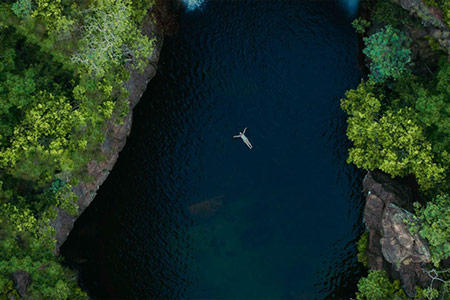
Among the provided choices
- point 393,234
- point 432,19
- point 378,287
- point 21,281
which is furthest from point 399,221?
point 21,281

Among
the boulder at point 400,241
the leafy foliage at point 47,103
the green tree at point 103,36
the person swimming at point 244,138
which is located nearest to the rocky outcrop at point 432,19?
the boulder at point 400,241

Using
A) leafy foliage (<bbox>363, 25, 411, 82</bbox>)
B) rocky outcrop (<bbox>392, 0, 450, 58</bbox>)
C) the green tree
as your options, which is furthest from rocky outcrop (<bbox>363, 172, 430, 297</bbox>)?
the green tree

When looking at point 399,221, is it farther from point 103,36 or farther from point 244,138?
point 103,36

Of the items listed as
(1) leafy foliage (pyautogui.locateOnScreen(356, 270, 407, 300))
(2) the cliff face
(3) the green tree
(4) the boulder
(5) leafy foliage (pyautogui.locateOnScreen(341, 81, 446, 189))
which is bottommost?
(1) leafy foliage (pyautogui.locateOnScreen(356, 270, 407, 300))

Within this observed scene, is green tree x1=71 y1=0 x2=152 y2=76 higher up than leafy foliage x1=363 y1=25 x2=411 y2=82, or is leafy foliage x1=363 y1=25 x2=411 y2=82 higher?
green tree x1=71 y1=0 x2=152 y2=76

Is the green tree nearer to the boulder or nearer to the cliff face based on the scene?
the cliff face

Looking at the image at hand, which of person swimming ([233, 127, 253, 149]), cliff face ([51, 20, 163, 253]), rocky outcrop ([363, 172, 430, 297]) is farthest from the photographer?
person swimming ([233, 127, 253, 149])

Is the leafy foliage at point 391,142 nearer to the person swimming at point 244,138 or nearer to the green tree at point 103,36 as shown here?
the person swimming at point 244,138
